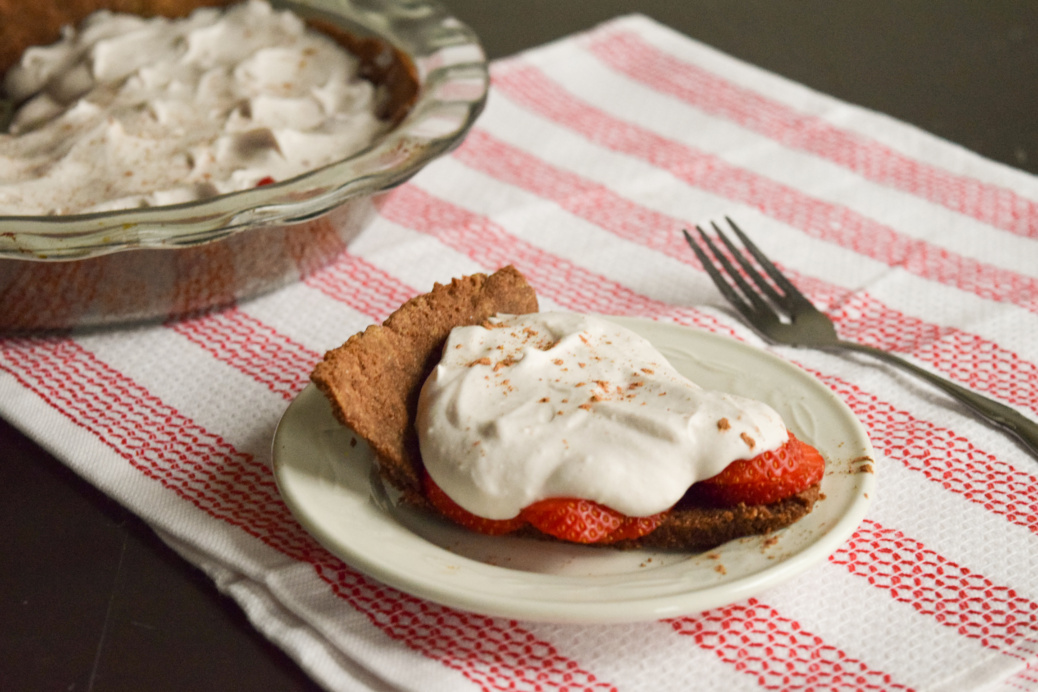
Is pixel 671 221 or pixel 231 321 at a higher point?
pixel 671 221

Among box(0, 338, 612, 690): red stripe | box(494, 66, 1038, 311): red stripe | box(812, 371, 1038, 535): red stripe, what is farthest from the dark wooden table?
box(812, 371, 1038, 535): red stripe

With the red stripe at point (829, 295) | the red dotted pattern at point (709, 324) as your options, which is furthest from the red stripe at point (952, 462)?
the red stripe at point (829, 295)

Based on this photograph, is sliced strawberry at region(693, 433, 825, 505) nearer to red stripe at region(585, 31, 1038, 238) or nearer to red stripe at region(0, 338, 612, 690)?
red stripe at region(0, 338, 612, 690)

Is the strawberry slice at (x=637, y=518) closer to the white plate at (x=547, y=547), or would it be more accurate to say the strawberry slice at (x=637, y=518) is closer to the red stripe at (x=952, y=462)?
the white plate at (x=547, y=547)

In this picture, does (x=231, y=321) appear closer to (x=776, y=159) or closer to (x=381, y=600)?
(x=381, y=600)

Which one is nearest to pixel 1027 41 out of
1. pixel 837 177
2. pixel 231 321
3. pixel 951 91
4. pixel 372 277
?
pixel 951 91


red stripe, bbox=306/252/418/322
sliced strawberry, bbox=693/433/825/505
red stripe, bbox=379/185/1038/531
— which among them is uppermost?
sliced strawberry, bbox=693/433/825/505

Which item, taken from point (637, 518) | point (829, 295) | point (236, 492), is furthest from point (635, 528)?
point (829, 295)
